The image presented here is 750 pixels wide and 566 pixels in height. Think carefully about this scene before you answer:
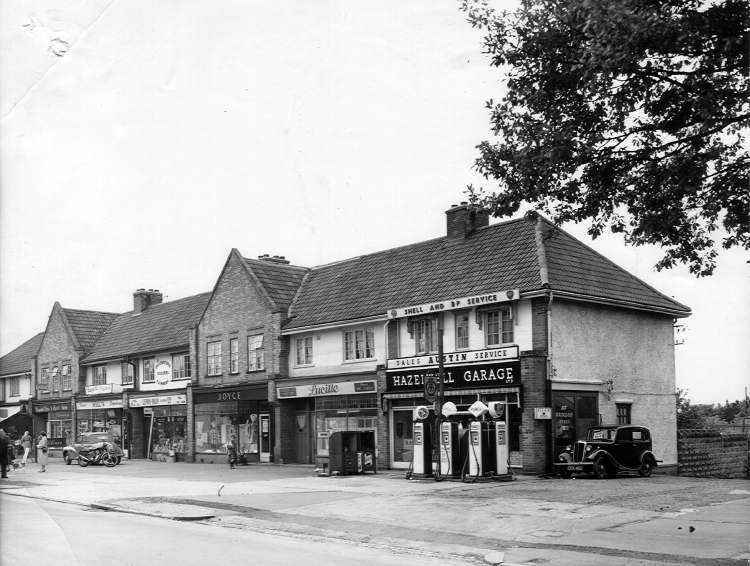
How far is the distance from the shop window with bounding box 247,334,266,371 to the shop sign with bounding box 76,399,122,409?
1251 centimetres

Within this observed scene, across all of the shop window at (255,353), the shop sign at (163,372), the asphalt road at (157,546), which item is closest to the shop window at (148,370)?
the shop sign at (163,372)

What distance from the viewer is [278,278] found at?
38.9 metres

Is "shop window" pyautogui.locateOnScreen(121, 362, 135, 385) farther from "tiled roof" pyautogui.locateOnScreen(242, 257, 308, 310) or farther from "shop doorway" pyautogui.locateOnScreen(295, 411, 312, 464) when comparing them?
"shop doorway" pyautogui.locateOnScreen(295, 411, 312, 464)

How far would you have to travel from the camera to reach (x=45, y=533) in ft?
49.2

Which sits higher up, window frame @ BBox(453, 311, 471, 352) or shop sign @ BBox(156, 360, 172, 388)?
window frame @ BBox(453, 311, 471, 352)

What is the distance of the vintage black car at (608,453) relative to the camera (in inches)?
984

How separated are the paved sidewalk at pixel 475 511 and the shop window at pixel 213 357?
11.5 meters

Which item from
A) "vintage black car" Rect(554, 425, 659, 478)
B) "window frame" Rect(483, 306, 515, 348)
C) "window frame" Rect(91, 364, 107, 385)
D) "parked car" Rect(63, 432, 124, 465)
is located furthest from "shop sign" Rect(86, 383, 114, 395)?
"vintage black car" Rect(554, 425, 659, 478)

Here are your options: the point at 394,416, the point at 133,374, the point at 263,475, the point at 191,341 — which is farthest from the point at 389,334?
the point at 133,374

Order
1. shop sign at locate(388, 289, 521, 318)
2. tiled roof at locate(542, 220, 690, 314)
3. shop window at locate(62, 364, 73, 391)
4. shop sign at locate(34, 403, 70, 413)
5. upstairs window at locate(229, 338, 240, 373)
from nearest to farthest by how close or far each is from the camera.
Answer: shop sign at locate(388, 289, 521, 318) → tiled roof at locate(542, 220, 690, 314) → upstairs window at locate(229, 338, 240, 373) → shop sign at locate(34, 403, 70, 413) → shop window at locate(62, 364, 73, 391)

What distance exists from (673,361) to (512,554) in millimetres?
20083

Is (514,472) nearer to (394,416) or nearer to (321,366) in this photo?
(394,416)

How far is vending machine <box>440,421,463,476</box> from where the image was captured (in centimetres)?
2498

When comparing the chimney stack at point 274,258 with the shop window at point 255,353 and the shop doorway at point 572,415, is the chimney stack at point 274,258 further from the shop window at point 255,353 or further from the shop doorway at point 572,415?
the shop doorway at point 572,415
